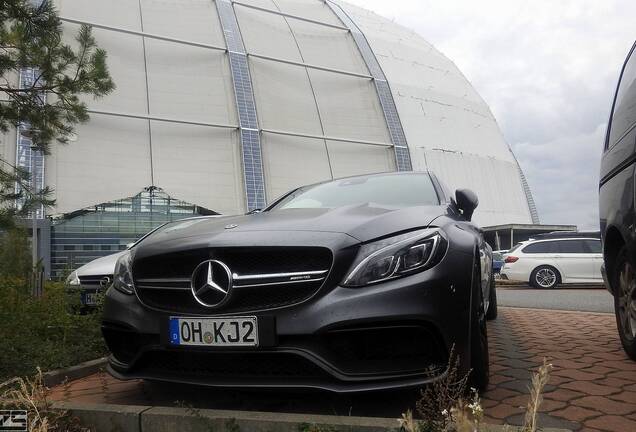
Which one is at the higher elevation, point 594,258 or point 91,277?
point 91,277

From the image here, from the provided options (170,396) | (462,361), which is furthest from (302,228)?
(170,396)

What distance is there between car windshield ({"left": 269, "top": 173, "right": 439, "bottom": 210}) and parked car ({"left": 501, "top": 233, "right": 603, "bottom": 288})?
11293mm

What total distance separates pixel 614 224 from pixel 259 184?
1949 centimetres

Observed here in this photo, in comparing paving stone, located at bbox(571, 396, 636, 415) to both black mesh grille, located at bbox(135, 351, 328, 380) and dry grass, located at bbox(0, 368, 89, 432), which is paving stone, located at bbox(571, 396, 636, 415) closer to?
black mesh grille, located at bbox(135, 351, 328, 380)

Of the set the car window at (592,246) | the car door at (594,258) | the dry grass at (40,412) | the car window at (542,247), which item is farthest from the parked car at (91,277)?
the car window at (592,246)

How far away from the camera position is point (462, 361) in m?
2.18

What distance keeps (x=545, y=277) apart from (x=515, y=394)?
39.5 ft

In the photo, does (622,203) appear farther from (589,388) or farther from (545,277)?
(545,277)

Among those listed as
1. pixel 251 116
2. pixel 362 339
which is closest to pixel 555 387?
pixel 362 339

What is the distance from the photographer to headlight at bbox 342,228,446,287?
215 cm

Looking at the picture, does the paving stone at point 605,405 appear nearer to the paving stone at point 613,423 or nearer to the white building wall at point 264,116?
the paving stone at point 613,423

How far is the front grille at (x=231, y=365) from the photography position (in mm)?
2146

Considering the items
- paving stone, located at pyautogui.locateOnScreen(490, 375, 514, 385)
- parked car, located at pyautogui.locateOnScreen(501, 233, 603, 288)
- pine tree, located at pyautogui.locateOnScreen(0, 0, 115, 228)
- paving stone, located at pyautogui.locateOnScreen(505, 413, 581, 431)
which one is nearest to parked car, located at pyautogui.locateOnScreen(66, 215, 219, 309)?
pine tree, located at pyautogui.locateOnScreen(0, 0, 115, 228)

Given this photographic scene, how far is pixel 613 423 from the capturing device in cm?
224
